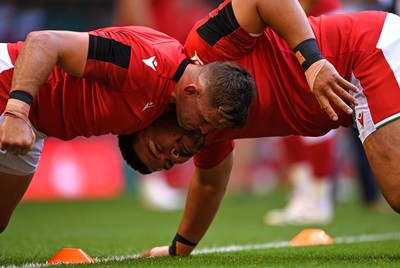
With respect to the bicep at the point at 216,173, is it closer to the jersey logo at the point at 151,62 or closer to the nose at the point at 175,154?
the nose at the point at 175,154

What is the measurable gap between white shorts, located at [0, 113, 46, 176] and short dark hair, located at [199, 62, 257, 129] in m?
1.03

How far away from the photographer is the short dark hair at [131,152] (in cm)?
451

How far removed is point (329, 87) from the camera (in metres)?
4.15

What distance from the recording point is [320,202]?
8.20m

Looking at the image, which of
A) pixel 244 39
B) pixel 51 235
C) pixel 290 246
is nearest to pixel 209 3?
pixel 51 235

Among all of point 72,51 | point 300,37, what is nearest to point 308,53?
point 300,37

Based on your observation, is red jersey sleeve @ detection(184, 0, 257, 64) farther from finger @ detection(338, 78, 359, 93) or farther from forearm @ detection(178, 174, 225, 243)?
forearm @ detection(178, 174, 225, 243)

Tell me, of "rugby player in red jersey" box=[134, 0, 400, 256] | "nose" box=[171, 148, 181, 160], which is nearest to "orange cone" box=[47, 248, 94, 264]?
"nose" box=[171, 148, 181, 160]

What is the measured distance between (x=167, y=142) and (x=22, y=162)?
37.2 inches

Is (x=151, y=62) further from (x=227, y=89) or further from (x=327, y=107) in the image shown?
(x=327, y=107)

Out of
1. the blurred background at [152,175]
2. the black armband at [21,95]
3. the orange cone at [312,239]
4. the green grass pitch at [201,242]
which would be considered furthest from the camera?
the blurred background at [152,175]

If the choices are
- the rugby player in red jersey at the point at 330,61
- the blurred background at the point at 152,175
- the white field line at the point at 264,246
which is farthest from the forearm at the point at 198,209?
the blurred background at the point at 152,175

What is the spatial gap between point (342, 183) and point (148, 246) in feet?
29.6

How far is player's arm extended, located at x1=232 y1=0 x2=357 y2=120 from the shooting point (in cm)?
415
